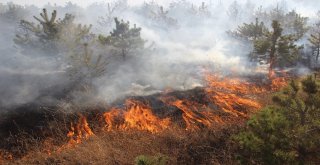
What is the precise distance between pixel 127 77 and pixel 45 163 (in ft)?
46.3

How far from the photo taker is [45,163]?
1341cm

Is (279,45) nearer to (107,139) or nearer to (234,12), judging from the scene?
(107,139)

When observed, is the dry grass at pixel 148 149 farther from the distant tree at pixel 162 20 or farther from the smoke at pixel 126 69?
the distant tree at pixel 162 20

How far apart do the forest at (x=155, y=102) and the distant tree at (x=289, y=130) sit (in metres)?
0.02

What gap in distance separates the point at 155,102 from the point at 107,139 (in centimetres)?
611

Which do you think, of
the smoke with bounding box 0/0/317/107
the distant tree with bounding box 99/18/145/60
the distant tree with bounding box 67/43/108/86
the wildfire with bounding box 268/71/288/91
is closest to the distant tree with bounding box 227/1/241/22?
the smoke with bounding box 0/0/317/107

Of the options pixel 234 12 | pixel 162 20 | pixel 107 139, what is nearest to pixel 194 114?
pixel 107 139

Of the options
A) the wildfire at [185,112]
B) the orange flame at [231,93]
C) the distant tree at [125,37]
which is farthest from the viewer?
the distant tree at [125,37]

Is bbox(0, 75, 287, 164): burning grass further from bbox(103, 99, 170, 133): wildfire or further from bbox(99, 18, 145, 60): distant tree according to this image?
bbox(99, 18, 145, 60): distant tree

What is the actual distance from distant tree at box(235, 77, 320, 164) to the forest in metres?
0.02

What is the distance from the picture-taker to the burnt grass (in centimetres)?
1295

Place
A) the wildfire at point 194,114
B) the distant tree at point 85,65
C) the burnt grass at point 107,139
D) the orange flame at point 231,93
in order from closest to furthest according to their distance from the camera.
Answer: the burnt grass at point 107,139 < the wildfire at point 194,114 < the orange flame at point 231,93 < the distant tree at point 85,65

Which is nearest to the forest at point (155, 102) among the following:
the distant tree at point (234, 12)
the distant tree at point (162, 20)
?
the distant tree at point (162, 20)

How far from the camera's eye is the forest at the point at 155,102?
22.9 ft
